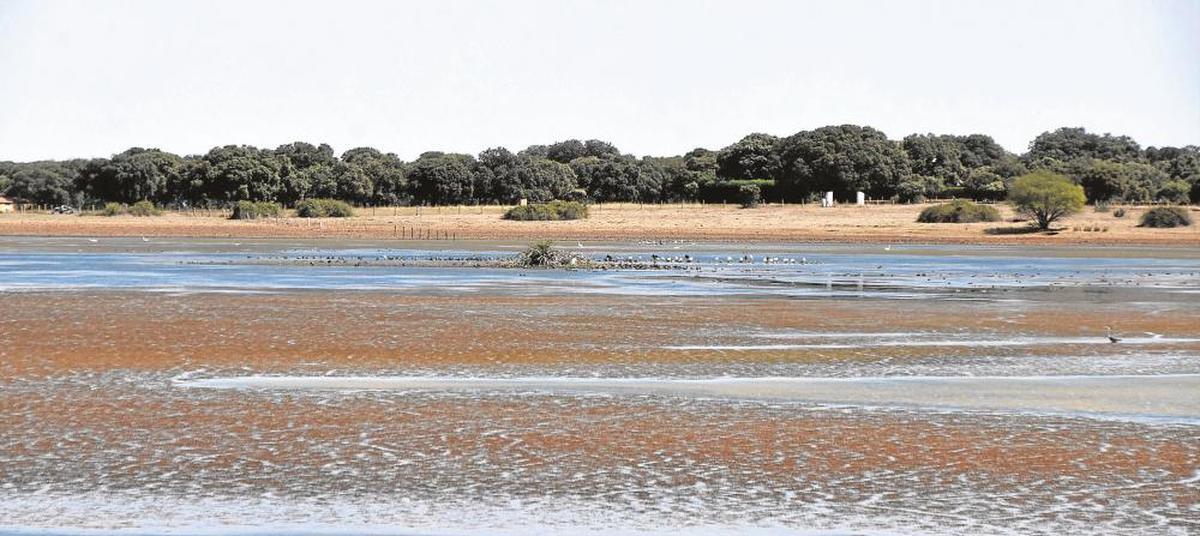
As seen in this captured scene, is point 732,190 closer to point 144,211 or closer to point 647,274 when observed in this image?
point 144,211

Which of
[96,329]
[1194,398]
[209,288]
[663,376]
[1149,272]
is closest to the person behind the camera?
[1194,398]

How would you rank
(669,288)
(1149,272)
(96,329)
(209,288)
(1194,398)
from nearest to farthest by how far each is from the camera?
(1194,398) < (96,329) < (209,288) < (669,288) < (1149,272)

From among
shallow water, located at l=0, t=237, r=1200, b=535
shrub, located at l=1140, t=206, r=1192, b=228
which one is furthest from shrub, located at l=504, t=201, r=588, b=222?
shallow water, located at l=0, t=237, r=1200, b=535

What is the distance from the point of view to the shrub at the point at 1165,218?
94.1 meters

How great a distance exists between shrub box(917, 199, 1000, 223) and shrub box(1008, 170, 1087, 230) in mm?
4969

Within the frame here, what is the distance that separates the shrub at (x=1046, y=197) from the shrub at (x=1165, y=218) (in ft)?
15.5

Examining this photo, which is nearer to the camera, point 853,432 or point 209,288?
point 853,432

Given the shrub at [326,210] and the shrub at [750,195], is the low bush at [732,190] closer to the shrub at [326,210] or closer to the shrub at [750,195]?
the shrub at [750,195]

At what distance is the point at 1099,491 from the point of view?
12.0m

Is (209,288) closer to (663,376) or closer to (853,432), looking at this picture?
(663,376)

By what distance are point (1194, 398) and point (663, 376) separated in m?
6.64

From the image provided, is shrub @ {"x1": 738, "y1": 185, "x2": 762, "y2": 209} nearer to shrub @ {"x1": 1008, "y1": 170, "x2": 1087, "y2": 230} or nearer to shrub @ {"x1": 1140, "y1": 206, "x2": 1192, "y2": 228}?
shrub @ {"x1": 1008, "y1": 170, "x2": 1087, "y2": 230}

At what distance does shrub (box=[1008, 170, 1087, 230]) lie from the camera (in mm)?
92363

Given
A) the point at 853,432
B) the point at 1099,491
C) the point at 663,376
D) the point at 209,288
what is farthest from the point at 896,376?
the point at 209,288
